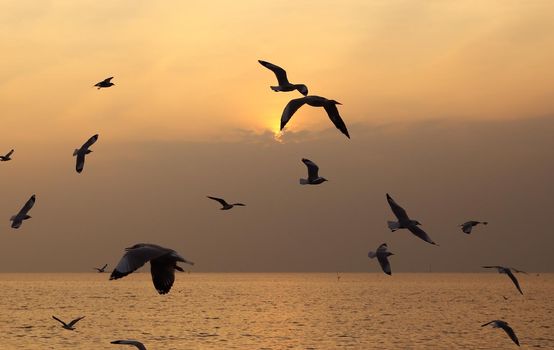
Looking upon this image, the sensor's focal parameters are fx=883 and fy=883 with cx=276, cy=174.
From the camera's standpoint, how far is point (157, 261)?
67.3ft

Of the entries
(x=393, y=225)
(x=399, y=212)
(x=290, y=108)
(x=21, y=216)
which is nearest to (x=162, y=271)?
(x=290, y=108)

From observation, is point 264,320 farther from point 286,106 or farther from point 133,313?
Answer: point 286,106

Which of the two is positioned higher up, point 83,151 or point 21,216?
point 83,151

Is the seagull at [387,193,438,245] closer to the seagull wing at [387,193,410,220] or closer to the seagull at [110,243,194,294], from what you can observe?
the seagull wing at [387,193,410,220]

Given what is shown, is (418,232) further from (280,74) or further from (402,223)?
(280,74)

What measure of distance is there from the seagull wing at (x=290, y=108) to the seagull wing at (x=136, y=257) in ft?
17.0

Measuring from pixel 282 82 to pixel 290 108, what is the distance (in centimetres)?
379

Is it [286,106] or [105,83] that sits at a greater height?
[105,83]

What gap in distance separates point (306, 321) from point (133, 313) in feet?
107

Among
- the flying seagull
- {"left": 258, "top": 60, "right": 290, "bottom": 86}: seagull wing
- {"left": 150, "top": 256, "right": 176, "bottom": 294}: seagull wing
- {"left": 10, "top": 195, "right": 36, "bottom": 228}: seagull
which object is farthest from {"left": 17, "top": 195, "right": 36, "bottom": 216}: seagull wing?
{"left": 150, "top": 256, "right": 176, "bottom": 294}: seagull wing

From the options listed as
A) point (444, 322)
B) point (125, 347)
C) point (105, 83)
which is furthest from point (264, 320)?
point (105, 83)

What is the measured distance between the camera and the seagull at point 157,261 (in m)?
19.2

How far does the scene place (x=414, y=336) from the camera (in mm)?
96312

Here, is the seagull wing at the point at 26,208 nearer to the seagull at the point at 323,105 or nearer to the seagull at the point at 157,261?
the seagull at the point at 323,105
